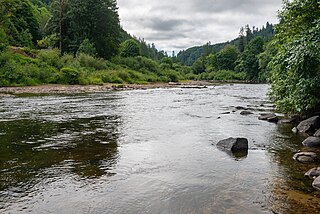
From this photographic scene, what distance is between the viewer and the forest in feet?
49.7

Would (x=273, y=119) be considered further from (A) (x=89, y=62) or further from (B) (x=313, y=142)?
(A) (x=89, y=62)

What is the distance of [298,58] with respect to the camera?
1354cm

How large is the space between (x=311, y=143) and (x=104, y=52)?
2845 inches

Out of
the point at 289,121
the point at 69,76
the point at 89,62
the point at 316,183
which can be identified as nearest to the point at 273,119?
the point at 289,121

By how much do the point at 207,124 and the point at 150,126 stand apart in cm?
355

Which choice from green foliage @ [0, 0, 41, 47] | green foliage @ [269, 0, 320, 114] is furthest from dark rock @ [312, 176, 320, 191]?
green foliage @ [0, 0, 41, 47]

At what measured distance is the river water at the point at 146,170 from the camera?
7.16m

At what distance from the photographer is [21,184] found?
8.12 metres

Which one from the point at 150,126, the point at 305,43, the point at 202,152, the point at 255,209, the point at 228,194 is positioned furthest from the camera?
the point at 150,126

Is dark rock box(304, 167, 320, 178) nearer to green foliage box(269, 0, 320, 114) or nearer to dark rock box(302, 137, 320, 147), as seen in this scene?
dark rock box(302, 137, 320, 147)

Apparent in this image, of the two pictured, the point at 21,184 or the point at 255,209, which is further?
the point at 21,184

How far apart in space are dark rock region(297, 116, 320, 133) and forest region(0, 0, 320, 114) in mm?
724

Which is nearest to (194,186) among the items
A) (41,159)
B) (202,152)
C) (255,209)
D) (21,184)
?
(255,209)

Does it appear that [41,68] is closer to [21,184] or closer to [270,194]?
[21,184]
